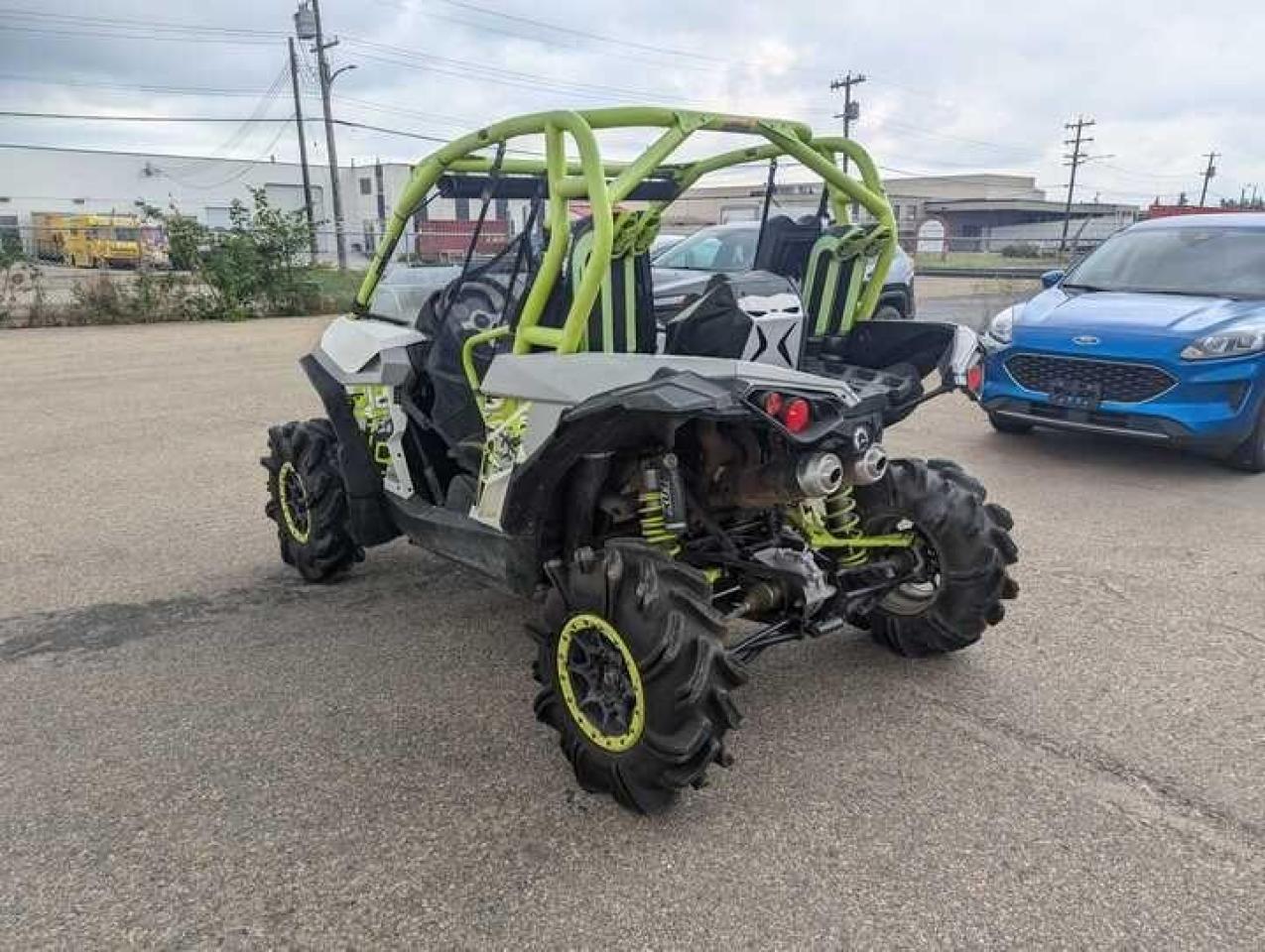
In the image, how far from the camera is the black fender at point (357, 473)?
4.55 meters

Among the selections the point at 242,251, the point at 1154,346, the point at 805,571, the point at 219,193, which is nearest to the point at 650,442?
the point at 805,571

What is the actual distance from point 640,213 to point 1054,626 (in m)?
2.62

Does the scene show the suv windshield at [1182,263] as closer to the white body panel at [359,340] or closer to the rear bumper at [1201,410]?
the rear bumper at [1201,410]

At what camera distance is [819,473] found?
3018 millimetres

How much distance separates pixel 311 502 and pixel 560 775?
222 centimetres

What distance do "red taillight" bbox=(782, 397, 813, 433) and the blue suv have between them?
12.6 feet

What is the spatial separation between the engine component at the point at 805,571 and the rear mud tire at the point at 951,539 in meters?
0.50

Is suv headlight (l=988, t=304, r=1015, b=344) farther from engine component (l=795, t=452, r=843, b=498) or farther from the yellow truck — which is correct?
the yellow truck

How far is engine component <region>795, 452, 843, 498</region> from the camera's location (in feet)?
9.91

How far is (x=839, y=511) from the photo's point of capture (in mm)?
3787

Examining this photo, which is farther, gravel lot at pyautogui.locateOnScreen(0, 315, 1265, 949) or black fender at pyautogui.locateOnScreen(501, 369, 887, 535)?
black fender at pyautogui.locateOnScreen(501, 369, 887, 535)

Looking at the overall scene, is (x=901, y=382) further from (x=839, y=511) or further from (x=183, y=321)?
(x=183, y=321)

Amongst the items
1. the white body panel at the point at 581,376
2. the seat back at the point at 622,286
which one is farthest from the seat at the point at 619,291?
the white body panel at the point at 581,376

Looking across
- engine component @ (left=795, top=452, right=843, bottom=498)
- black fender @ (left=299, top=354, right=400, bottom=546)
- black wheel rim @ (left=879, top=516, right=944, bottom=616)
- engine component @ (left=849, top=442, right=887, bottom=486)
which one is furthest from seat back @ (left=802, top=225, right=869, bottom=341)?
black fender @ (left=299, top=354, right=400, bottom=546)
